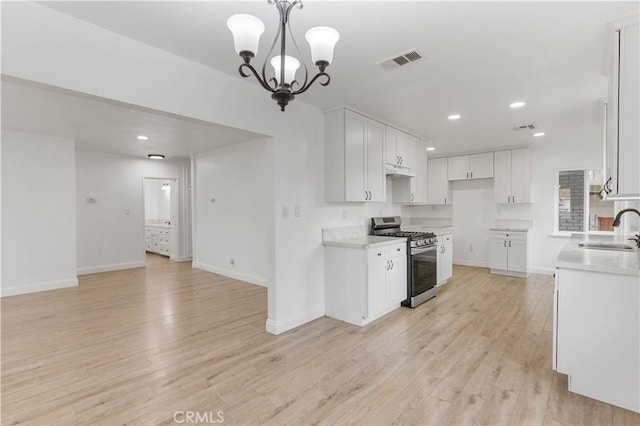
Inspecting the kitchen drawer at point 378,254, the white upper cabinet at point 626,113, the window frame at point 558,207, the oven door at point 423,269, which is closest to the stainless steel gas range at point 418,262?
the oven door at point 423,269

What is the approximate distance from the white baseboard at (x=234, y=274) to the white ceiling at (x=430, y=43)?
10.3 feet

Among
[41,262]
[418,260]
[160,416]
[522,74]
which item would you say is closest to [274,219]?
[160,416]

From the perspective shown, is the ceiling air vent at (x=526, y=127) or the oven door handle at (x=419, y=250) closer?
the oven door handle at (x=419, y=250)

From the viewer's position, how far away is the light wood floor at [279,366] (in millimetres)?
1973

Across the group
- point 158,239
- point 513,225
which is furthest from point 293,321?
point 158,239

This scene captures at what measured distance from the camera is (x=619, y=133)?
188 cm

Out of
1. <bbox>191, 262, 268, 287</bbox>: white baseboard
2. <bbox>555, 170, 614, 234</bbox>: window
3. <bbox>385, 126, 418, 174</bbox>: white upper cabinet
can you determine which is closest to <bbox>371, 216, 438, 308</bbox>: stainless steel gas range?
<bbox>385, 126, 418, 174</bbox>: white upper cabinet

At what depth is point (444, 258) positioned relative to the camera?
4.99 m

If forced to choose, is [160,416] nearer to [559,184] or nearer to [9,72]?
[9,72]

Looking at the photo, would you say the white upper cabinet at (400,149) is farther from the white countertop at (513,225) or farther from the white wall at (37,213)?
the white wall at (37,213)

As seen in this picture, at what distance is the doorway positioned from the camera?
7730mm

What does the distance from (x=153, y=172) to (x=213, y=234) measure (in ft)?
8.05

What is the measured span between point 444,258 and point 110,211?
680 cm

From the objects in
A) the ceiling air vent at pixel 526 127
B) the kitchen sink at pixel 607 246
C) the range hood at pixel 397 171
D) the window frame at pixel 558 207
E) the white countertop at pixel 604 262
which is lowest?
the kitchen sink at pixel 607 246
